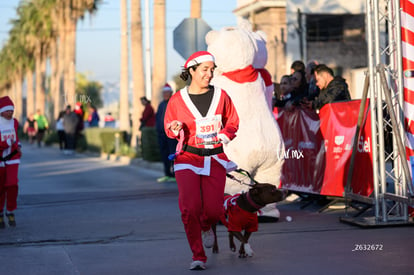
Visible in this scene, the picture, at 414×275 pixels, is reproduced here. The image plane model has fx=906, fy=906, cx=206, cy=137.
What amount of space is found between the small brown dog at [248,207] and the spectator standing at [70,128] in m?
23.9

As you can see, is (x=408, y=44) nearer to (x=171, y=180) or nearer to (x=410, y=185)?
(x=410, y=185)

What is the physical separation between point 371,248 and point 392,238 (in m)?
0.73

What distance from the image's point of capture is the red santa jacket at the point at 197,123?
7602 mm

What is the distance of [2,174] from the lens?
10820mm

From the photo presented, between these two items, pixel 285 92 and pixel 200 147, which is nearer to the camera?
pixel 200 147

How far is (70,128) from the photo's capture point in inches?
1256

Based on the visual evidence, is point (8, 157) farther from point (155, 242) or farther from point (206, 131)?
point (206, 131)

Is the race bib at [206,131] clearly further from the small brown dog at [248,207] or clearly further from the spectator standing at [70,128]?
the spectator standing at [70,128]

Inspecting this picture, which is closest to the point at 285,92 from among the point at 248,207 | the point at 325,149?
the point at 325,149

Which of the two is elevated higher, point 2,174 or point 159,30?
point 159,30

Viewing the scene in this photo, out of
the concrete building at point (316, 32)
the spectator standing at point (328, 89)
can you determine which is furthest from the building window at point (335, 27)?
the spectator standing at point (328, 89)

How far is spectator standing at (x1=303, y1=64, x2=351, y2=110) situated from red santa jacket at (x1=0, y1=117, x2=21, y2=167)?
4.18 metres

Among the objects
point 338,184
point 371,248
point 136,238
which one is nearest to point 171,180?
point 338,184

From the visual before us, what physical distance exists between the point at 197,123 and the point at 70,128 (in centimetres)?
2468
